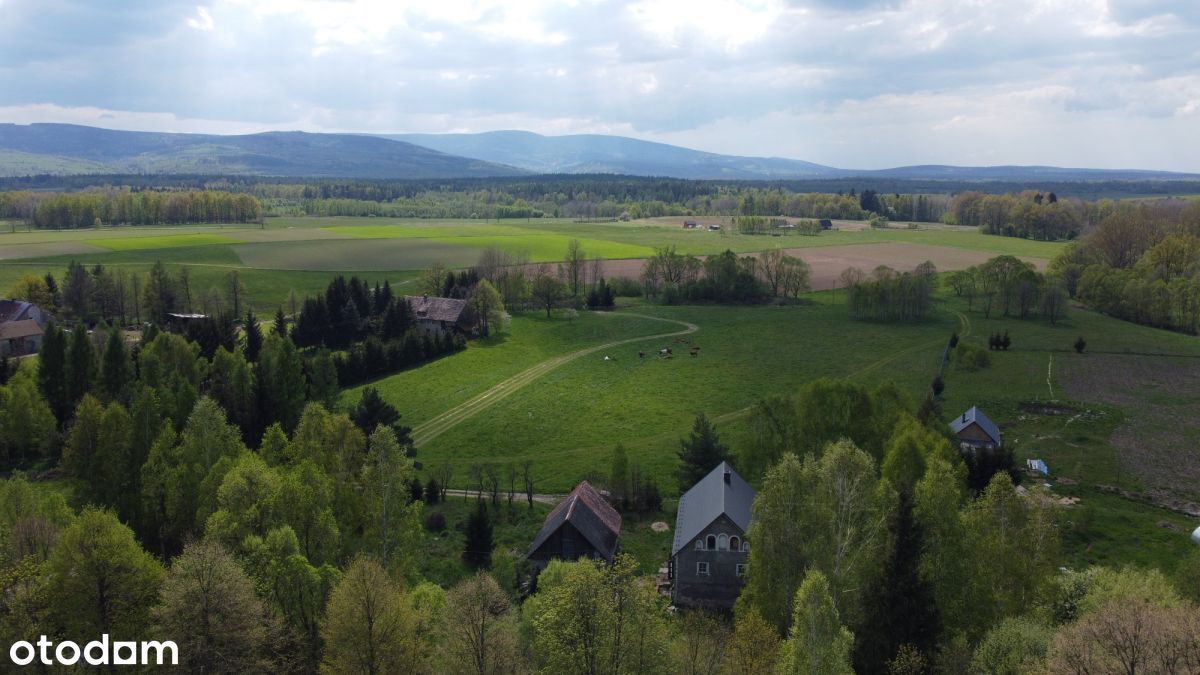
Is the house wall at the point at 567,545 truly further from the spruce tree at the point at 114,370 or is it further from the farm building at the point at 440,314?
the farm building at the point at 440,314

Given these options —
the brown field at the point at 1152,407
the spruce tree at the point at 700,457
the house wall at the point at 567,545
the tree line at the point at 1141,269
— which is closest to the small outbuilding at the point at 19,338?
the house wall at the point at 567,545

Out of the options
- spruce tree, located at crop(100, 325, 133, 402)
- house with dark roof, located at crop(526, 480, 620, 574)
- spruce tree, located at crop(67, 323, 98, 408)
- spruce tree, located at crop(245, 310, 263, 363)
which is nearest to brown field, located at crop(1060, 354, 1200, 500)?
house with dark roof, located at crop(526, 480, 620, 574)

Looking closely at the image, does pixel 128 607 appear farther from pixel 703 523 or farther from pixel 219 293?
pixel 219 293

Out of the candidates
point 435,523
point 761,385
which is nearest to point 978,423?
point 761,385

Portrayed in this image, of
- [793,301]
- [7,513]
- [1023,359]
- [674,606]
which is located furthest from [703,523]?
[793,301]

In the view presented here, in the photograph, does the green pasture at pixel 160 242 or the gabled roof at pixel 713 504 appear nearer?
the gabled roof at pixel 713 504

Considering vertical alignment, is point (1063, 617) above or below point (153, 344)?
below

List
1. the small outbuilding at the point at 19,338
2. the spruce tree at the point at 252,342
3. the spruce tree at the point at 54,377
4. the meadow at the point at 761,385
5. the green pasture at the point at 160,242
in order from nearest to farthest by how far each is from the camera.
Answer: the meadow at the point at 761,385 → the spruce tree at the point at 54,377 → the spruce tree at the point at 252,342 → the small outbuilding at the point at 19,338 → the green pasture at the point at 160,242

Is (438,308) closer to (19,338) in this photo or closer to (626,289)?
(626,289)
